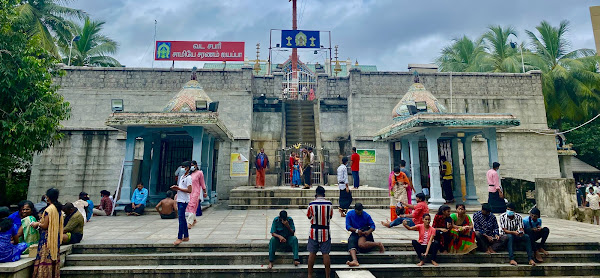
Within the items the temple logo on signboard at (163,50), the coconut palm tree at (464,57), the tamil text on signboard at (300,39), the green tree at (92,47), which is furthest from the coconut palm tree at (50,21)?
the coconut palm tree at (464,57)

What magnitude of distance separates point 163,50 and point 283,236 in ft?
49.7

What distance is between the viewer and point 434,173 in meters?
9.87

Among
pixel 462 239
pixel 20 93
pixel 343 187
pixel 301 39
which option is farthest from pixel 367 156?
pixel 20 93

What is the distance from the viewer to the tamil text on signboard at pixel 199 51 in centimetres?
1712

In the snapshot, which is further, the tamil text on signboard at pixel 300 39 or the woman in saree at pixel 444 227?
the tamil text on signboard at pixel 300 39

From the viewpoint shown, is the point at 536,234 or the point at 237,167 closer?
the point at 536,234

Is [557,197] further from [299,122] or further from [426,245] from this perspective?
[299,122]

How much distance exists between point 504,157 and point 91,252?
17.1 meters

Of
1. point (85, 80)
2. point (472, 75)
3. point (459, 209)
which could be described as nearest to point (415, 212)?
point (459, 209)

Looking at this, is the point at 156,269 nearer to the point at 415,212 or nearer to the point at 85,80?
the point at 415,212

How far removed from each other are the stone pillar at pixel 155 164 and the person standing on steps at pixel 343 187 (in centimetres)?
750

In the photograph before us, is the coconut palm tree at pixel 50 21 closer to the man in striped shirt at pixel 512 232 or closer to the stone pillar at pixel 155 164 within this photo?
the stone pillar at pixel 155 164

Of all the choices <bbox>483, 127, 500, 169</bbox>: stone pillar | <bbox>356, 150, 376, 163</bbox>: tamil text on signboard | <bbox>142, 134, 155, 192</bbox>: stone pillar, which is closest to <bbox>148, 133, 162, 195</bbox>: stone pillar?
<bbox>142, 134, 155, 192</bbox>: stone pillar

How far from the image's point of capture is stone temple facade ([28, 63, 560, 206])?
48.3 feet
